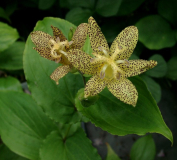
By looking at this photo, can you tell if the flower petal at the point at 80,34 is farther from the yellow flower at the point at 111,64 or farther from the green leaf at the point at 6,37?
the green leaf at the point at 6,37

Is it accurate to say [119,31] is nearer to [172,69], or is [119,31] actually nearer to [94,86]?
[172,69]

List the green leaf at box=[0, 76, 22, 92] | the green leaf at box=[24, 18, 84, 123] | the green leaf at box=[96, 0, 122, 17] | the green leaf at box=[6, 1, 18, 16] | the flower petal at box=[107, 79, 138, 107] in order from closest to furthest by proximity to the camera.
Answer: the flower petal at box=[107, 79, 138, 107] < the green leaf at box=[24, 18, 84, 123] < the green leaf at box=[96, 0, 122, 17] < the green leaf at box=[0, 76, 22, 92] < the green leaf at box=[6, 1, 18, 16]

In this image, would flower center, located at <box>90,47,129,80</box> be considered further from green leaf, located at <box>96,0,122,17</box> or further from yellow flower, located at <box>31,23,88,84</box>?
green leaf, located at <box>96,0,122,17</box>

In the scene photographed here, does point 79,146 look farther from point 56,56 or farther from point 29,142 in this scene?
point 56,56

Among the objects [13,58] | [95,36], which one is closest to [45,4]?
[13,58]

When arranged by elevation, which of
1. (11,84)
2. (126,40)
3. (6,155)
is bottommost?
(6,155)

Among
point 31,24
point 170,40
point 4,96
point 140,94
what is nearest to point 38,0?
point 31,24

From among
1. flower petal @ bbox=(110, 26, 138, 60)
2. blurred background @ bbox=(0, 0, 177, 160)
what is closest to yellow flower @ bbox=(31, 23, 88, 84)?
flower petal @ bbox=(110, 26, 138, 60)
